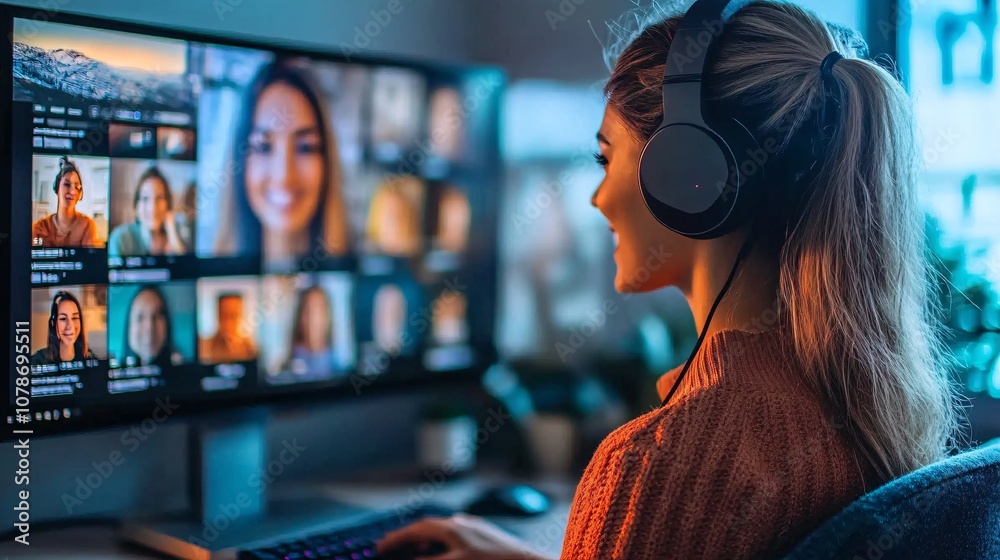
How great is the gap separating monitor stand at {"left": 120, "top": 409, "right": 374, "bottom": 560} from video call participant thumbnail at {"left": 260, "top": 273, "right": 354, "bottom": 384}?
0.08 metres

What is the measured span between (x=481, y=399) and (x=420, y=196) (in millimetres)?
483

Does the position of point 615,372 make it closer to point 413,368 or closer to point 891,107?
point 413,368

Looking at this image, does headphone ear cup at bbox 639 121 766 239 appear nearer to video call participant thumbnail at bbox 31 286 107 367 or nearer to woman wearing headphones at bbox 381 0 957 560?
woman wearing headphones at bbox 381 0 957 560

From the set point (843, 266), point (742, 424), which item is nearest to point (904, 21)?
point (843, 266)

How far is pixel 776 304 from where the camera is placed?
798 millimetres

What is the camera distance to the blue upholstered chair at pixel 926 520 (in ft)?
1.87

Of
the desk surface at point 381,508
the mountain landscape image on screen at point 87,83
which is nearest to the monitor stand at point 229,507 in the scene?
the desk surface at point 381,508

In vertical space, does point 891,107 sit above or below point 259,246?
above

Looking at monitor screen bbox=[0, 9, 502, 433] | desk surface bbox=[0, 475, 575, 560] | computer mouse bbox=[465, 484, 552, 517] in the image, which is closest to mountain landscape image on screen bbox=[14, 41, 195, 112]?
monitor screen bbox=[0, 9, 502, 433]

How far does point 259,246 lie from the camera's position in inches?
47.0

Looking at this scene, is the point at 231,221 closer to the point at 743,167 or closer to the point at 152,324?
the point at 152,324

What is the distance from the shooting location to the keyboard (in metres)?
0.99

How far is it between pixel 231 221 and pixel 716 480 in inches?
30.3

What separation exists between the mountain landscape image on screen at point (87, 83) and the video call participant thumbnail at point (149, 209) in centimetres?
8
